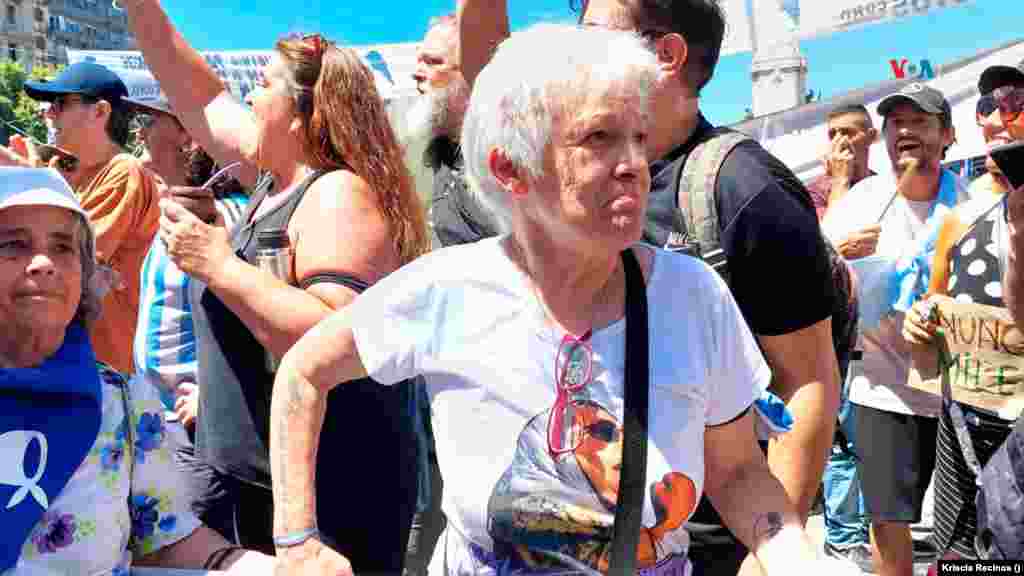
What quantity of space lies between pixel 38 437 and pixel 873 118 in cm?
684

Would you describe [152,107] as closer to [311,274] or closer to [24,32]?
[311,274]

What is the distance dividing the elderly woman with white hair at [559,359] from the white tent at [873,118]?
5.11m

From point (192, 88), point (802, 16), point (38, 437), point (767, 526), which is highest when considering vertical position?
point (802, 16)

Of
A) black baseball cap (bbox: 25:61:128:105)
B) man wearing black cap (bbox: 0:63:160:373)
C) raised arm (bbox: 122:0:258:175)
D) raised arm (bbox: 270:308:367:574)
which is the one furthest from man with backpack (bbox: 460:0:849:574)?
black baseball cap (bbox: 25:61:128:105)

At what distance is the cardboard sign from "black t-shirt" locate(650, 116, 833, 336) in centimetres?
126

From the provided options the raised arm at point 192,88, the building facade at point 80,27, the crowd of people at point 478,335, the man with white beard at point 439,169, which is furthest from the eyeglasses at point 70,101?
the building facade at point 80,27

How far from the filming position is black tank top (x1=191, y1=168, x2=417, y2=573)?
243 centimetres

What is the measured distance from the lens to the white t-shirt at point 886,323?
12.9 ft

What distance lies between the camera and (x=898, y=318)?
4074mm

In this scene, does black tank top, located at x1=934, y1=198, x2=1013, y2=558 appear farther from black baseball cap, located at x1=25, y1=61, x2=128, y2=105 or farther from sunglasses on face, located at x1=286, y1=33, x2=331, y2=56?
black baseball cap, located at x1=25, y1=61, x2=128, y2=105

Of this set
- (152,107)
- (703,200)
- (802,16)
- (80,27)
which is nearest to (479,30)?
(703,200)

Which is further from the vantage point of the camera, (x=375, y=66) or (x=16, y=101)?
(x=16, y=101)

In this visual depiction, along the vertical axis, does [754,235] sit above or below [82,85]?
below

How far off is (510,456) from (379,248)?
3.17 feet
